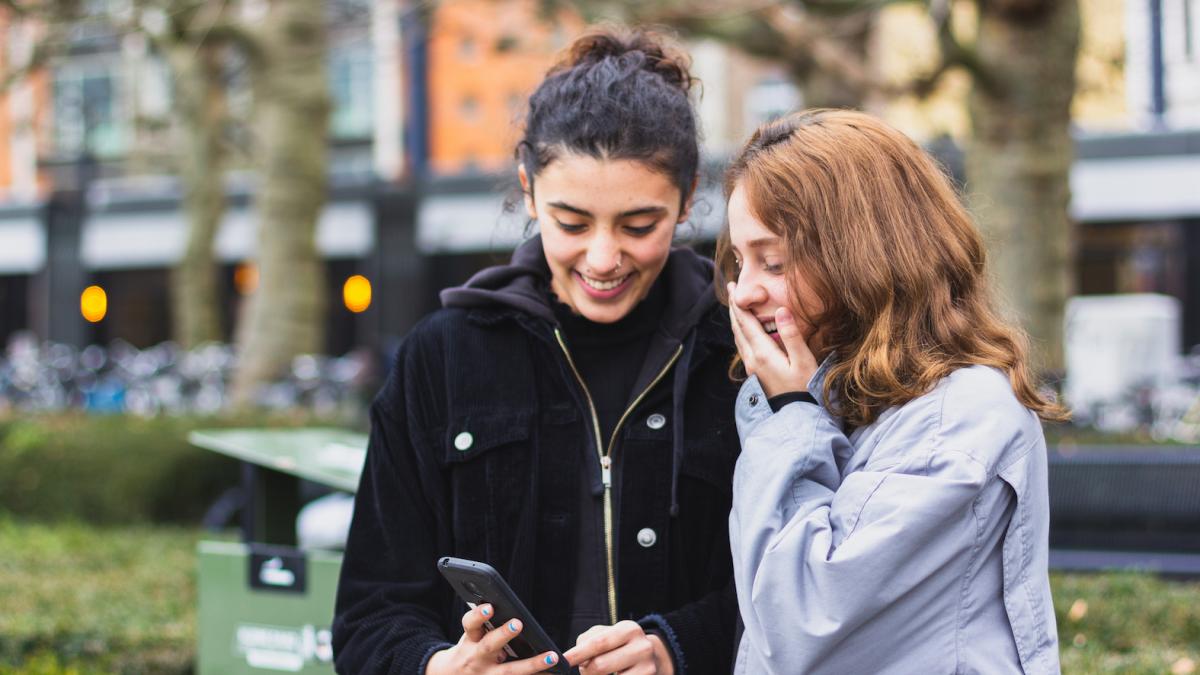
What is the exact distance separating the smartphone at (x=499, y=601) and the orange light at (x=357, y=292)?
21673mm

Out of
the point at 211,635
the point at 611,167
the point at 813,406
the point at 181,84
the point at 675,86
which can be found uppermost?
the point at 181,84

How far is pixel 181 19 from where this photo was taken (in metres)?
10.1

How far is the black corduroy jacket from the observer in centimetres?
224

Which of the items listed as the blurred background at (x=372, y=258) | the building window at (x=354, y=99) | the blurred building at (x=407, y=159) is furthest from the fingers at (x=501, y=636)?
the building window at (x=354, y=99)

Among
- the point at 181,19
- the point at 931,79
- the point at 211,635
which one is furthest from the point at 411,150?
the point at 211,635

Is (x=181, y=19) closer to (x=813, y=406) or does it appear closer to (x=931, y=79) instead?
(x=931, y=79)

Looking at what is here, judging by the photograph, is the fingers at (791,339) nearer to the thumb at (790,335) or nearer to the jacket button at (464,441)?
the thumb at (790,335)

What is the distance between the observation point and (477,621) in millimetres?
2035

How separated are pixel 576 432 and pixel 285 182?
393 inches

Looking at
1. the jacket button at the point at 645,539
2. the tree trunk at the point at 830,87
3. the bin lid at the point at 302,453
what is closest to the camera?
the jacket button at the point at 645,539

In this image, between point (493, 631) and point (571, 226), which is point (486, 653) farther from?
point (571, 226)

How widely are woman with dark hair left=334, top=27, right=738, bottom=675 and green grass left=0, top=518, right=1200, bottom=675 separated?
7.90 ft

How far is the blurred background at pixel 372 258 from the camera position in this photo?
20.1 ft

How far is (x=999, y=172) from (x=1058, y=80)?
0.64 meters
